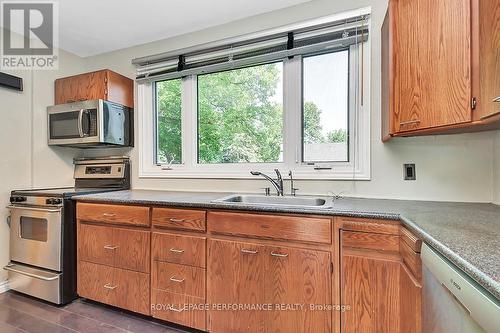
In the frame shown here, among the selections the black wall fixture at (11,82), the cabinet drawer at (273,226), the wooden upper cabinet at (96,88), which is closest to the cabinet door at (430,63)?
the cabinet drawer at (273,226)

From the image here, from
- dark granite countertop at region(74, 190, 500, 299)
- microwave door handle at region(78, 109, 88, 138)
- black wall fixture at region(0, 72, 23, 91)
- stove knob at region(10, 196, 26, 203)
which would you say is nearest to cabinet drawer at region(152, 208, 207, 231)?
dark granite countertop at region(74, 190, 500, 299)

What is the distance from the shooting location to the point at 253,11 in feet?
7.20

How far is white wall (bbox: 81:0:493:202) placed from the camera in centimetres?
166

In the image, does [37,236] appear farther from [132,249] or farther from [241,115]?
[241,115]

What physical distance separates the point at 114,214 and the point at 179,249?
0.61 m

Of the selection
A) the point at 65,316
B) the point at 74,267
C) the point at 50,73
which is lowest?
the point at 65,316

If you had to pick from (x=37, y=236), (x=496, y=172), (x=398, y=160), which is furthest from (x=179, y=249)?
(x=496, y=172)

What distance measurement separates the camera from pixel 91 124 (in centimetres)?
246

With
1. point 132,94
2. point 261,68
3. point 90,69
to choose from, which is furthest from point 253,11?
point 90,69

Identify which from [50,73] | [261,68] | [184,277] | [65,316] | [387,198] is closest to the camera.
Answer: [184,277]

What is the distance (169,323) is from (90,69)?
2775 mm

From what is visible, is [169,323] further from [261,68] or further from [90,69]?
[90,69]

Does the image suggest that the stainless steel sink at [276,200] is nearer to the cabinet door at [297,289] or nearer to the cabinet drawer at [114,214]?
the cabinet door at [297,289]

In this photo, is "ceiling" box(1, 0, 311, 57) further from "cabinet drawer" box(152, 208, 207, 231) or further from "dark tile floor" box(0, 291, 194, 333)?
"dark tile floor" box(0, 291, 194, 333)
